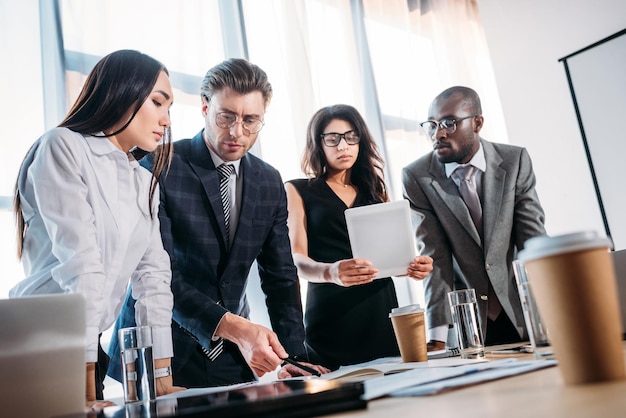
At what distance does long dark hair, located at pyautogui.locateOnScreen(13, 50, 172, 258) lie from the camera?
158 centimetres

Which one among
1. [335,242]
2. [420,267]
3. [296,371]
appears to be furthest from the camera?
[335,242]

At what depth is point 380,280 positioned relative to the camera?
7.88ft

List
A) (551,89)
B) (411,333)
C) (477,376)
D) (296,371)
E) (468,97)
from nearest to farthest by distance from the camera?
(477,376) < (411,333) < (296,371) < (468,97) < (551,89)

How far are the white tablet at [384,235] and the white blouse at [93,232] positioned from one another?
25.4 inches

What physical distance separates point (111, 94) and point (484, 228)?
1.38 meters

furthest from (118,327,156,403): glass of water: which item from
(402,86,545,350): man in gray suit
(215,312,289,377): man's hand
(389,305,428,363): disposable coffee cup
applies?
(402,86,545,350): man in gray suit

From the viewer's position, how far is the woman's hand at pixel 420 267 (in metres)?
2.01

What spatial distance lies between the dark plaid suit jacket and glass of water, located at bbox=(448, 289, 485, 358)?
2.23ft

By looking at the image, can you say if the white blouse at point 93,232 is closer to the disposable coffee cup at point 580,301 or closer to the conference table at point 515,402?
the conference table at point 515,402

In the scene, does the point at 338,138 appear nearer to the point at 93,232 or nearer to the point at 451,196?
the point at 451,196

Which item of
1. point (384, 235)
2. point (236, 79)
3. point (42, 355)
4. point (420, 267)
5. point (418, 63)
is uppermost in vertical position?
point (418, 63)

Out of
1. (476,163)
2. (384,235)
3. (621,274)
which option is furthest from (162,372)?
(476,163)

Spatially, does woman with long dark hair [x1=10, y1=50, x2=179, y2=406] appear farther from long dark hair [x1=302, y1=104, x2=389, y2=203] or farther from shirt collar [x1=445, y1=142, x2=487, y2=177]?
shirt collar [x1=445, y1=142, x2=487, y2=177]

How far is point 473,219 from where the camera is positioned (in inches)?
91.4
